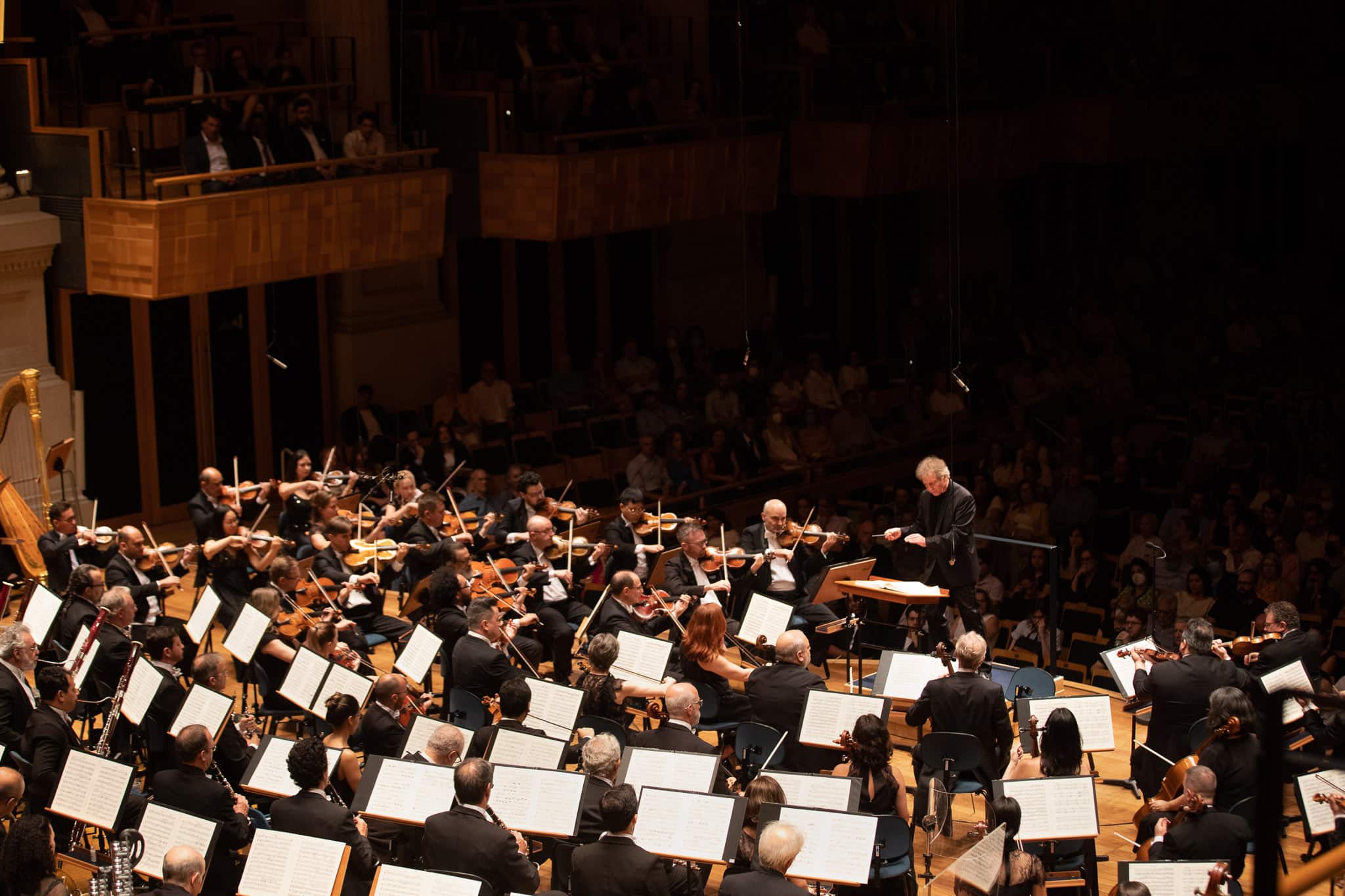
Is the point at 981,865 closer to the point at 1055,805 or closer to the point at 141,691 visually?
the point at 1055,805

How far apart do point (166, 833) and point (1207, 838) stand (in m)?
4.41

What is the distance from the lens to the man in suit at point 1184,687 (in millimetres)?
8250

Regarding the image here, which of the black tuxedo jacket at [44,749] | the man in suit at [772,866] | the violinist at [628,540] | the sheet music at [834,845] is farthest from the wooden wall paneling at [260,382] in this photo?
the man in suit at [772,866]

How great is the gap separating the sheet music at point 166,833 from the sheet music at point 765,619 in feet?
12.2

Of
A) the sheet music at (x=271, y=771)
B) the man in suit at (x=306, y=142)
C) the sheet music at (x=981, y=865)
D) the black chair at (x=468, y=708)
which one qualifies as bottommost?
the black chair at (x=468, y=708)

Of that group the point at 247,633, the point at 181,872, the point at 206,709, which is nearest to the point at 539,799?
the point at 181,872

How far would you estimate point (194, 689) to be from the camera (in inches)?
314

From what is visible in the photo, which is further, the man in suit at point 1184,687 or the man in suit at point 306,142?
the man in suit at point 306,142

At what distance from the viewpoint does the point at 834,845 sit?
650 cm

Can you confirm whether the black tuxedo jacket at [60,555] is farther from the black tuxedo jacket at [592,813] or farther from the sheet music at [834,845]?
the sheet music at [834,845]

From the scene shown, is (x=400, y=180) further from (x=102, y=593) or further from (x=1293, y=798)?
(x=1293, y=798)

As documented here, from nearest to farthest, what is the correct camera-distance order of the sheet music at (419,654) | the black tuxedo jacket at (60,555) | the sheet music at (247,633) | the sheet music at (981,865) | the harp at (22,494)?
the sheet music at (981,865) → the sheet music at (419,654) → the sheet music at (247,633) → the black tuxedo jacket at (60,555) → the harp at (22,494)

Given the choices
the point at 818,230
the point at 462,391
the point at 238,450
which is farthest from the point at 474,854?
the point at 818,230

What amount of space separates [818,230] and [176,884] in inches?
619
